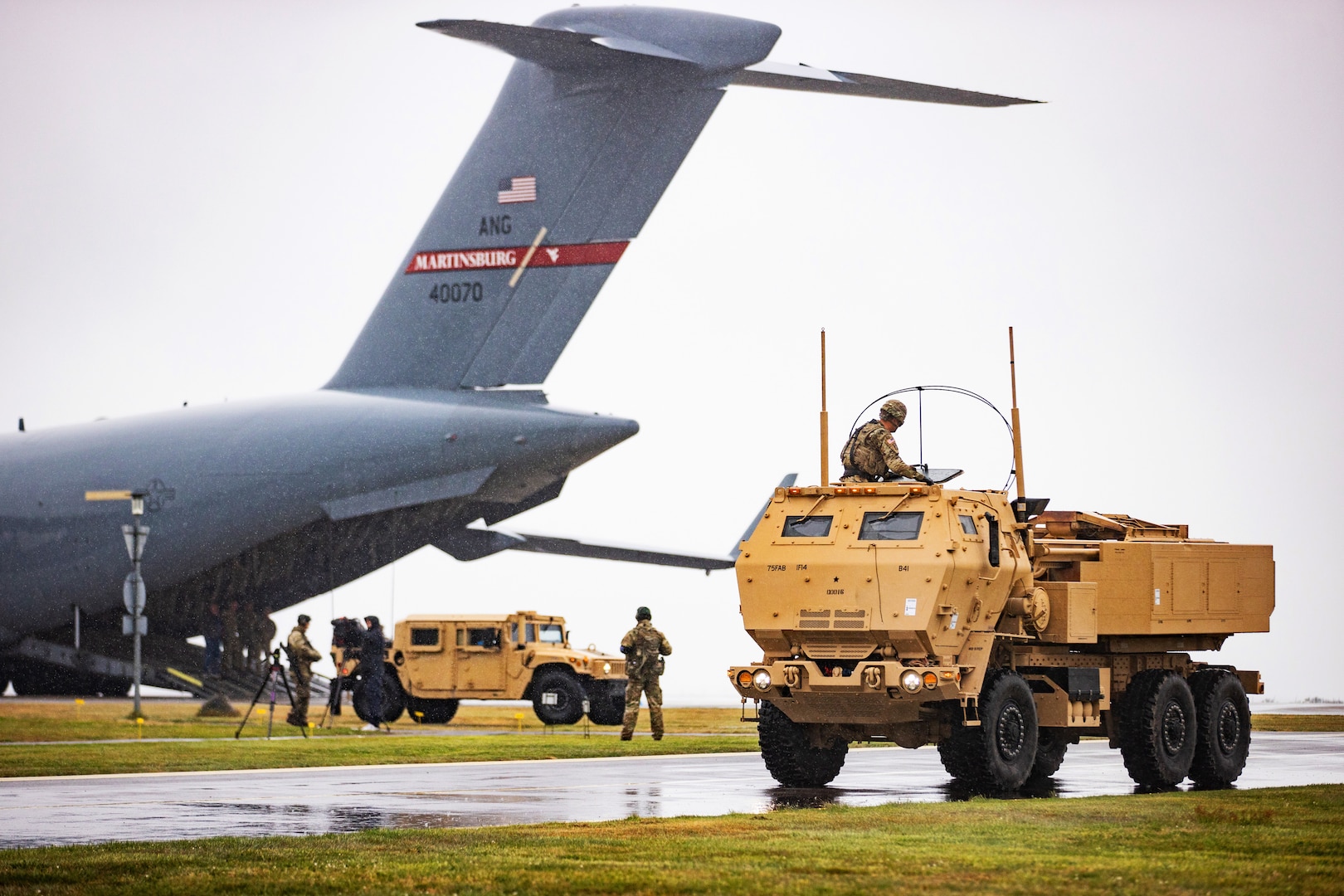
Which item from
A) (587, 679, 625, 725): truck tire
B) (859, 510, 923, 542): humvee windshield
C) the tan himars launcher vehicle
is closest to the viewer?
the tan himars launcher vehicle

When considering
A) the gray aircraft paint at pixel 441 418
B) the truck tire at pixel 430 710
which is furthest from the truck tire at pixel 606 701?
the gray aircraft paint at pixel 441 418

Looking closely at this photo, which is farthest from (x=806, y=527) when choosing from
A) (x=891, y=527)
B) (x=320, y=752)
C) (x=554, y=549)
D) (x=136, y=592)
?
(x=554, y=549)

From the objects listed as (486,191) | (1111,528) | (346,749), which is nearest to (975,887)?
(1111,528)

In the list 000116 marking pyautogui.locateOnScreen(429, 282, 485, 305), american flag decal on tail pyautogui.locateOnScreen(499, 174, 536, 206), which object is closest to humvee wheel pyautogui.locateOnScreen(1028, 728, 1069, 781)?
american flag decal on tail pyautogui.locateOnScreen(499, 174, 536, 206)

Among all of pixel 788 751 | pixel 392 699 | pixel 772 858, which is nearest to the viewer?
pixel 772 858

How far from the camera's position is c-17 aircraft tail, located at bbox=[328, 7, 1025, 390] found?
29391 millimetres

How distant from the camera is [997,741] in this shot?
1523cm

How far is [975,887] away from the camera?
9.05m

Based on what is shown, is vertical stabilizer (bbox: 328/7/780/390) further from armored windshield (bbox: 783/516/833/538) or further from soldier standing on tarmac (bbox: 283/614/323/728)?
armored windshield (bbox: 783/516/833/538)

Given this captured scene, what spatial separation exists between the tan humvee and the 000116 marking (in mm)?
7396

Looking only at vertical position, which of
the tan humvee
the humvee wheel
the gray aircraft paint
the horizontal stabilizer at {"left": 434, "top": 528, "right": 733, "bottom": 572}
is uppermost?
the gray aircraft paint

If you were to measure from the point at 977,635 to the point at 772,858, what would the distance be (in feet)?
18.0

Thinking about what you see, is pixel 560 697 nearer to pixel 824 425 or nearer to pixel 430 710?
pixel 430 710

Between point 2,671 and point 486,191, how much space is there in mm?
16895
